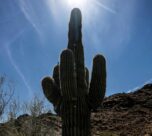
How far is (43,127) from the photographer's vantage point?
18.0m

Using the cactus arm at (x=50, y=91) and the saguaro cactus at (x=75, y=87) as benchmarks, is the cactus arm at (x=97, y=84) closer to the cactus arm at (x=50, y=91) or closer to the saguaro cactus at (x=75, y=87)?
the saguaro cactus at (x=75, y=87)

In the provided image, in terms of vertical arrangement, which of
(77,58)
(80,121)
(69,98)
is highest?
(77,58)

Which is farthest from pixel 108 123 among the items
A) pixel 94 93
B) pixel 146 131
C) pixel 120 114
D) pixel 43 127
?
pixel 94 93

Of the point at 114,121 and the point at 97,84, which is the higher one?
the point at 114,121

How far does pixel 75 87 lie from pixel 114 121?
17.3 meters

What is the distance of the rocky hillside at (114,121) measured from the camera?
1741 cm

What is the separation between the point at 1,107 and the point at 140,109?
14070 mm

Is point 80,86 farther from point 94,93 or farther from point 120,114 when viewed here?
point 120,114

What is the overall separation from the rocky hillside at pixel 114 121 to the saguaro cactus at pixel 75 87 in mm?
5947

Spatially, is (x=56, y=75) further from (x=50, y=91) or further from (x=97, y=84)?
(x=97, y=84)

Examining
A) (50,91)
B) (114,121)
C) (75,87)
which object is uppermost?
(114,121)

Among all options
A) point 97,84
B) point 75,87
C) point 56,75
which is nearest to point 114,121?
point 56,75

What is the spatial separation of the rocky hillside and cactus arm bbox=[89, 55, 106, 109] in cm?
663

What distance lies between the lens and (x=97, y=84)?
11.2 meters
